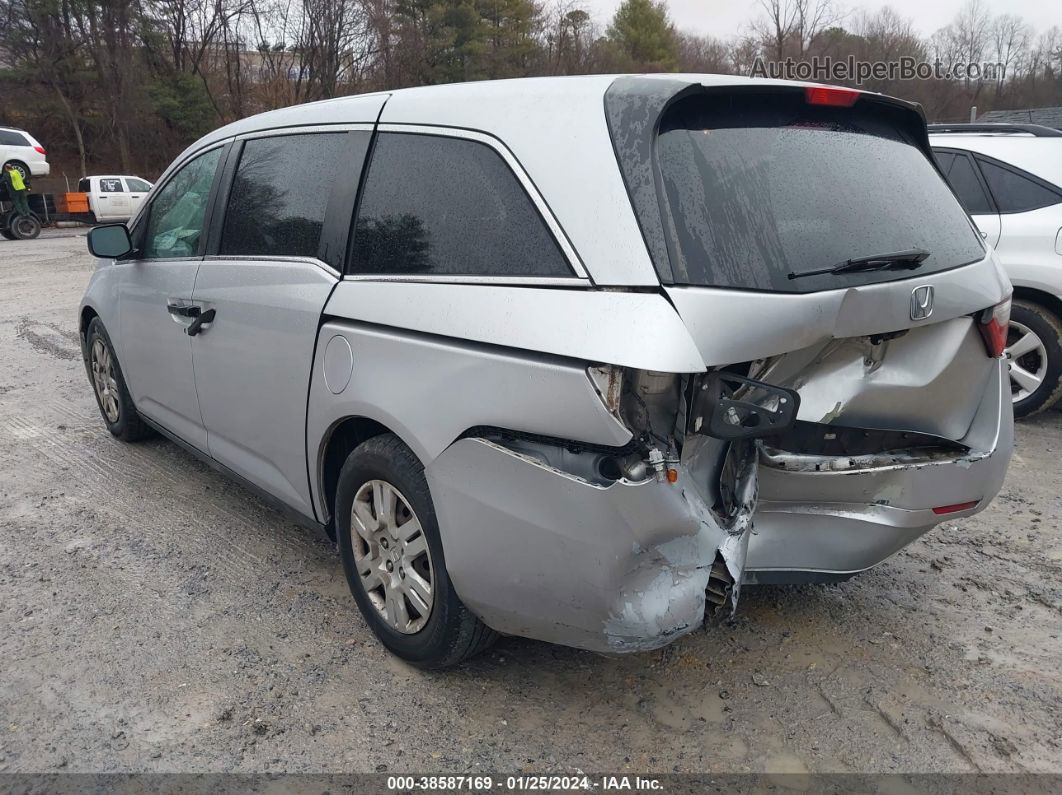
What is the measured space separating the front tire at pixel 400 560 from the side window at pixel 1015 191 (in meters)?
4.68

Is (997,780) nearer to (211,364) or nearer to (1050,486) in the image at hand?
(1050,486)

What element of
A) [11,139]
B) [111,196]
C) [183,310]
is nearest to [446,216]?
[183,310]

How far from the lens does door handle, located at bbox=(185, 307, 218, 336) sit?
347 centimetres

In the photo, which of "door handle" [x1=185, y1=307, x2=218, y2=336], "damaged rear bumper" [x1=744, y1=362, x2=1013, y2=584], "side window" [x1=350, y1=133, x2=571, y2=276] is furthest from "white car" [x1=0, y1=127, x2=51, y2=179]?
"damaged rear bumper" [x1=744, y1=362, x2=1013, y2=584]

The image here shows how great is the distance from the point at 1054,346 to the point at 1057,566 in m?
2.27

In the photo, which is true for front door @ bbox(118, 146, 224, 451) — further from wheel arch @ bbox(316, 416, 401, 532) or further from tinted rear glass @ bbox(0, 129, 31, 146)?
tinted rear glass @ bbox(0, 129, 31, 146)

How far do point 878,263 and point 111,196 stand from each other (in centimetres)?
2668

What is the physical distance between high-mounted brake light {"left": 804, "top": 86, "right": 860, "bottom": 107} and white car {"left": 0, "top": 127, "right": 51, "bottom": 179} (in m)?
24.5

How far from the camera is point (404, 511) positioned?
2.65 m

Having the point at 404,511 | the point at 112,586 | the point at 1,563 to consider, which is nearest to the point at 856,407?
the point at 404,511

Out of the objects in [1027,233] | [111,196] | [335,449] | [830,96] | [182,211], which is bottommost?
[111,196]

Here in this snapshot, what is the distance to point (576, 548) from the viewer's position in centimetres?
212

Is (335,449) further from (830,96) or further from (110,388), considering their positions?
(110,388)

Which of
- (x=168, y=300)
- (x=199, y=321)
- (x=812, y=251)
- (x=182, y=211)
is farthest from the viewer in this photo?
(x=182, y=211)
